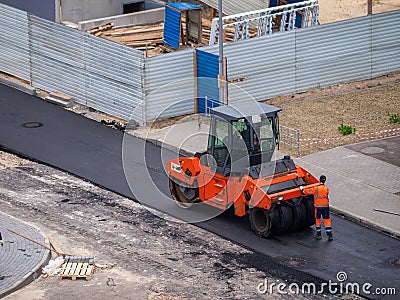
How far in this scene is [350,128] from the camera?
2716 cm

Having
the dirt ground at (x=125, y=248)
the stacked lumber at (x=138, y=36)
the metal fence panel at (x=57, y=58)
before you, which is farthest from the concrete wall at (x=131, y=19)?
the dirt ground at (x=125, y=248)

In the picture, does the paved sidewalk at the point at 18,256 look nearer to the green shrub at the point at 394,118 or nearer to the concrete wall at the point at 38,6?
the green shrub at the point at 394,118

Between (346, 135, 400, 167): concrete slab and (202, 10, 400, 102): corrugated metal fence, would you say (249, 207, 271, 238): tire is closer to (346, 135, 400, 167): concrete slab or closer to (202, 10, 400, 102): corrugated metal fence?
(346, 135, 400, 167): concrete slab

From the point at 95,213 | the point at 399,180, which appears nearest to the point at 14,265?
the point at 95,213

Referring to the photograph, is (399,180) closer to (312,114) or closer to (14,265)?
(312,114)

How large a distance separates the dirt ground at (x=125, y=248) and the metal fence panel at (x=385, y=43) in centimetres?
1218

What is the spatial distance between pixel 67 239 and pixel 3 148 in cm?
625

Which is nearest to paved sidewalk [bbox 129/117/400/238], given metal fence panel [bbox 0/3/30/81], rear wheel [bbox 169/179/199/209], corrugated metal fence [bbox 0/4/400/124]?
corrugated metal fence [bbox 0/4/400/124]

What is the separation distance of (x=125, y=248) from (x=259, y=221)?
9.56 feet

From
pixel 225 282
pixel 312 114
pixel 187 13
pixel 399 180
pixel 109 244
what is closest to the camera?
pixel 225 282

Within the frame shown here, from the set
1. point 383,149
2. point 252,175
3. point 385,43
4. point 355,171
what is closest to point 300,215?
point 252,175

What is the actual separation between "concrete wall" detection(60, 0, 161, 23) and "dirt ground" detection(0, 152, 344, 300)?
1140 cm

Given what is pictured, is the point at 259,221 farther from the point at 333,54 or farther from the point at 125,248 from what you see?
the point at 333,54

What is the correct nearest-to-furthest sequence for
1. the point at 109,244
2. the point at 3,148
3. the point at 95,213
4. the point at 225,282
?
the point at 225,282, the point at 109,244, the point at 95,213, the point at 3,148
